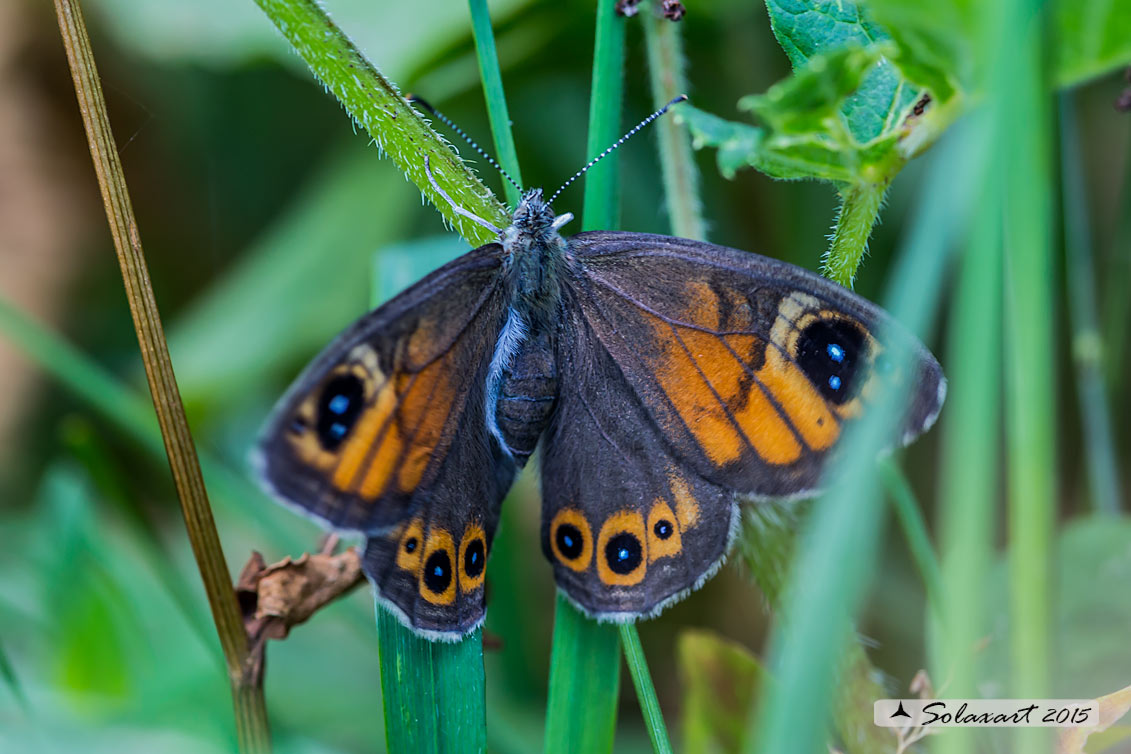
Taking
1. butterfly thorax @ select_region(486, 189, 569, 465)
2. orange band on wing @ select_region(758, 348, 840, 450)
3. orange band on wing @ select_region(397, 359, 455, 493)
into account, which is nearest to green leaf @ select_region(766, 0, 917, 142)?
orange band on wing @ select_region(758, 348, 840, 450)

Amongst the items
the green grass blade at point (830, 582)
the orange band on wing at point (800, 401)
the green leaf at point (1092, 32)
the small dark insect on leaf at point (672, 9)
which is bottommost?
the green grass blade at point (830, 582)

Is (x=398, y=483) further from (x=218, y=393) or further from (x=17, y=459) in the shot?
(x=17, y=459)

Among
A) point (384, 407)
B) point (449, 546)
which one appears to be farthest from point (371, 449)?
point (449, 546)

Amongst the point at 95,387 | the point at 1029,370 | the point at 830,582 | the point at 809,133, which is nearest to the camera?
the point at 830,582

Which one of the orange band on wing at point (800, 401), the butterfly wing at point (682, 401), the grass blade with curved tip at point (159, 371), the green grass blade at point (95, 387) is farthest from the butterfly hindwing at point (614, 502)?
the green grass blade at point (95, 387)

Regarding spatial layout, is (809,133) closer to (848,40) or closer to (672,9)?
(848,40)

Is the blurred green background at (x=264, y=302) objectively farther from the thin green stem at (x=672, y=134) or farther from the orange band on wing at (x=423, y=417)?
the thin green stem at (x=672, y=134)

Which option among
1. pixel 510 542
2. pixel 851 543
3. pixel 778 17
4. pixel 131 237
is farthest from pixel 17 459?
pixel 851 543
